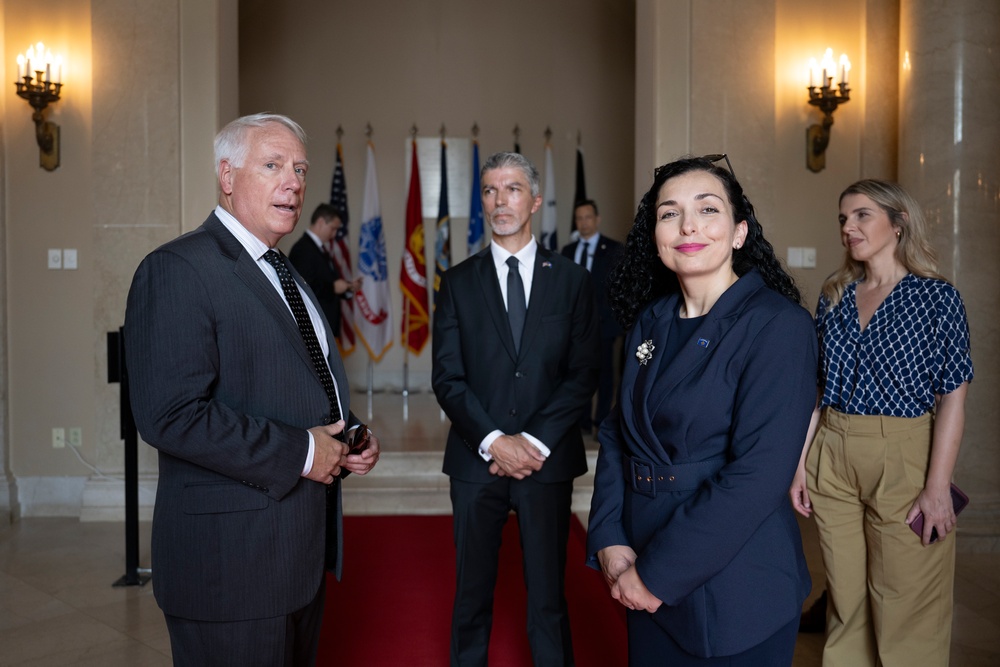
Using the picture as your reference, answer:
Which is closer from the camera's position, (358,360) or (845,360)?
(845,360)

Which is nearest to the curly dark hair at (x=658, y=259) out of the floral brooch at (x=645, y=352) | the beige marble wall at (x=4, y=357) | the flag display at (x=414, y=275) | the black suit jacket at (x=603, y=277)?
the floral brooch at (x=645, y=352)

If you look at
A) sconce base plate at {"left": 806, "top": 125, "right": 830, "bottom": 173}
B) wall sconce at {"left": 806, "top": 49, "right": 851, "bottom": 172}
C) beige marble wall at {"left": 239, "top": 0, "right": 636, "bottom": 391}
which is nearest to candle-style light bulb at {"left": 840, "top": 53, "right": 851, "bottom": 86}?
wall sconce at {"left": 806, "top": 49, "right": 851, "bottom": 172}

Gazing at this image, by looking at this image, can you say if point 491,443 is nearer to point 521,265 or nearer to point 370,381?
point 521,265

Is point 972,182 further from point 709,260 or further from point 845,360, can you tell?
point 709,260

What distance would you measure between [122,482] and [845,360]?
4.08 m

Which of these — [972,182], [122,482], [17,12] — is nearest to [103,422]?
[122,482]

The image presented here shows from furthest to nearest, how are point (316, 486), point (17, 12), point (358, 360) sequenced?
1. point (358, 360)
2. point (17, 12)
3. point (316, 486)

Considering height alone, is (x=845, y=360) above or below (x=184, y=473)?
above

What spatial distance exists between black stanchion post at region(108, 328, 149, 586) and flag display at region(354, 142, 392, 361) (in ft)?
12.3

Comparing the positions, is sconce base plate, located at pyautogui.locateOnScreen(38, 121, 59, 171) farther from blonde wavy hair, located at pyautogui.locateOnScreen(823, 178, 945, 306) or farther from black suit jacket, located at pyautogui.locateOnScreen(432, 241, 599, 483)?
blonde wavy hair, located at pyautogui.locateOnScreen(823, 178, 945, 306)

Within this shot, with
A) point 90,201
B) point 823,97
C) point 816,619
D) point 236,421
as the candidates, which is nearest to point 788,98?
point 823,97

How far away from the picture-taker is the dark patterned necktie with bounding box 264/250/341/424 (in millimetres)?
1854

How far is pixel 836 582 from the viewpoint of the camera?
2543 millimetres

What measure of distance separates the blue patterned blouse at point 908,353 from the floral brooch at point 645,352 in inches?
41.2
